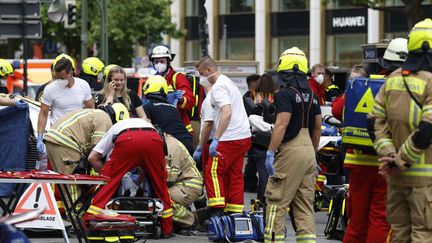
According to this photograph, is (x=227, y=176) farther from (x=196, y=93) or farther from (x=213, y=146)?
(x=196, y=93)

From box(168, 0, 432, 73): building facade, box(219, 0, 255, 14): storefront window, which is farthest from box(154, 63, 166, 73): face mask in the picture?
box(219, 0, 255, 14): storefront window

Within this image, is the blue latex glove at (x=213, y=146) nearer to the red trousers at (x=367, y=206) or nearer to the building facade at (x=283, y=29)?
the red trousers at (x=367, y=206)

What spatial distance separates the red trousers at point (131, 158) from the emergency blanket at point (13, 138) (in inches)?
51.6

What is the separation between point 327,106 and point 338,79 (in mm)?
6027

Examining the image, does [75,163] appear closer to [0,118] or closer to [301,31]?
[0,118]

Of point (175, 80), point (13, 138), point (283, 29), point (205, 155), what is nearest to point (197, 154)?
point (205, 155)

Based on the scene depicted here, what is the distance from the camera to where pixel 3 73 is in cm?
1602

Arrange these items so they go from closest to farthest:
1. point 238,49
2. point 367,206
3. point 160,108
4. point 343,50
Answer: point 367,206
point 160,108
point 343,50
point 238,49

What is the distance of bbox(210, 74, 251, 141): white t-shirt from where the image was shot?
1337 cm

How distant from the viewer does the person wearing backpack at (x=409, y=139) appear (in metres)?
9.08

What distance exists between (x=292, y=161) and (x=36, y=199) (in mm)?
2232

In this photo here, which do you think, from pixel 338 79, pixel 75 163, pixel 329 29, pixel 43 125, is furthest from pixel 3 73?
pixel 329 29

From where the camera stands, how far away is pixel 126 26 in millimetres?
50344

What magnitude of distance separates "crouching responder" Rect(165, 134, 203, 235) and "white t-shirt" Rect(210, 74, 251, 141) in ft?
1.86
